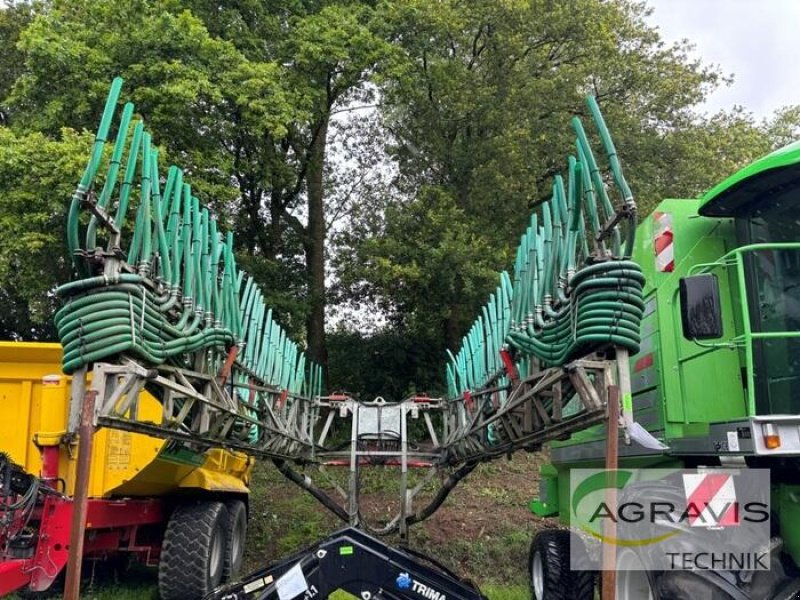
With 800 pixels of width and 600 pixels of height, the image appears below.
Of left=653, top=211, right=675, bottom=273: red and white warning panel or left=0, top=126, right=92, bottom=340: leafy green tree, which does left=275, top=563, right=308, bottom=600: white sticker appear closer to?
left=653, top=211, right=675, bottom=273: red and white warning panel

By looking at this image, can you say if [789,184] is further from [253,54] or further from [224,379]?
[253,54]

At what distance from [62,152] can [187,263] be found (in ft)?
22.3

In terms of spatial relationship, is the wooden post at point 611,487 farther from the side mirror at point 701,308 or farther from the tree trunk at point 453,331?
the tree trunk at point 453,331

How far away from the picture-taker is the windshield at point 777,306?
361 cm

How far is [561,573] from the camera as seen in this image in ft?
18.7

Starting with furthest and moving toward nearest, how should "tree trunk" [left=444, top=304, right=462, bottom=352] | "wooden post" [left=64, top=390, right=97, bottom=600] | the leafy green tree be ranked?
"tree trunk" [left=444, top=304, right=462, bottom=352] → the leafy green tree → "wooden post" [left=64, top=390, right=97, bottom=600]

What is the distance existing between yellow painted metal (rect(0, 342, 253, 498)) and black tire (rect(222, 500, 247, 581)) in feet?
2.53

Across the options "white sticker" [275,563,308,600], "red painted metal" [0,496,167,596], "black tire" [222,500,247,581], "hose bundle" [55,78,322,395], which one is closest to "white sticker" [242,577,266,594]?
"white sticker" [275,563,308,600]

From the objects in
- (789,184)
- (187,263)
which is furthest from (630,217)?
(187,263)

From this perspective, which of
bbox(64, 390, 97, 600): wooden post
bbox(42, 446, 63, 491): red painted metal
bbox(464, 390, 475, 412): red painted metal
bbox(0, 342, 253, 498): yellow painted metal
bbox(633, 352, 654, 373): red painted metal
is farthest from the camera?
bbox(464, 390, 475, 412): red painted metal

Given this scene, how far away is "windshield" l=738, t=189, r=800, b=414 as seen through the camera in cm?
361

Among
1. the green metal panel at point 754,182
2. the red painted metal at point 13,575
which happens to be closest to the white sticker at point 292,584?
the red painted metal at point 13,575

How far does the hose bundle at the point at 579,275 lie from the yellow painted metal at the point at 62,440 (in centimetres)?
282

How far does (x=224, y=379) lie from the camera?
16.0 feet
